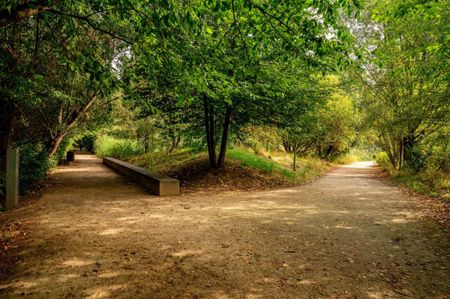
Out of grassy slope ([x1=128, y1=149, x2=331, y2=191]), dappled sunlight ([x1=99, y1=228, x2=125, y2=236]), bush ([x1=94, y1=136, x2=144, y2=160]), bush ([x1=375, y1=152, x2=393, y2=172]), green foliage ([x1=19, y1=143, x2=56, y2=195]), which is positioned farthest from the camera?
bush ([x1=94, y1=136, x2=144, y2=160])

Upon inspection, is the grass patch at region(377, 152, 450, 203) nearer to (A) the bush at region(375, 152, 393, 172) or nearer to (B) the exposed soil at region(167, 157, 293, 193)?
(A) the bush at region(375, 152, 393, 172)

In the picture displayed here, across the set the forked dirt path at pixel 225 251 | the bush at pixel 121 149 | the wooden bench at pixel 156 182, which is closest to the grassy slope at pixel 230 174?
the wooden bench at pixel 156 182

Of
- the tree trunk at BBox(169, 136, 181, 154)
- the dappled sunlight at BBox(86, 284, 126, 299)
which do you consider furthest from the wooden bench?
the tree trunk at BBox(169, 136, 181, 154)

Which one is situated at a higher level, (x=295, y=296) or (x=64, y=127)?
(x=64, y=127)

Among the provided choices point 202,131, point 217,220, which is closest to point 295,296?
point 217,220

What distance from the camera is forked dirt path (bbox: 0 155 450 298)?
11.7ft

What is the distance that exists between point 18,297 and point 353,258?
452 cm

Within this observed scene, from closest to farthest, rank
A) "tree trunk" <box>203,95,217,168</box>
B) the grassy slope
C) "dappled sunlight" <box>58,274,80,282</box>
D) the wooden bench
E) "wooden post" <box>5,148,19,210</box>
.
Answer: "dappled sunlight" <box>58,274,80,282</box> → "wooden post" <box>5,148,19,210</box> → the wooden bench → the grassy slope → "tree trunk" <box>203,95,217,168</box>

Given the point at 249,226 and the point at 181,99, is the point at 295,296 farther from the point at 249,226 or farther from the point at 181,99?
the point at 181,99

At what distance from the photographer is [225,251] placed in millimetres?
4777

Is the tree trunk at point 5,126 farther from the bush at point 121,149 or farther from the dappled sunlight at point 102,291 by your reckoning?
the bush at point 121,149

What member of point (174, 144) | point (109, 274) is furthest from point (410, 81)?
point (174, 144)

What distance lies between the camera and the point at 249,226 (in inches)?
246

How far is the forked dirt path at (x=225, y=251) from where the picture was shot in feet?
11.7
